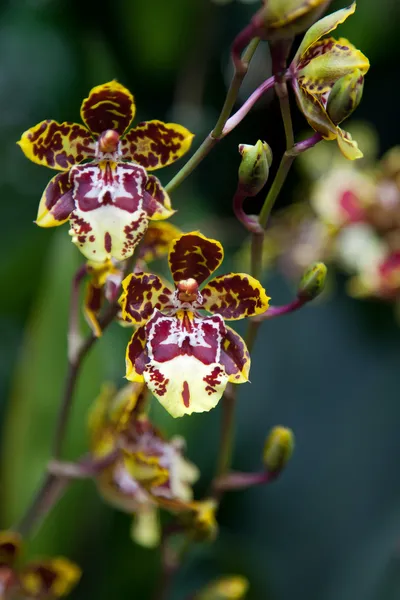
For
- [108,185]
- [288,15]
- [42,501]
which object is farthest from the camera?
[42,501]

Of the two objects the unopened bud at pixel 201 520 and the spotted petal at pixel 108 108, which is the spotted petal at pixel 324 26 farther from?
the unopened bud at pixel 201 520

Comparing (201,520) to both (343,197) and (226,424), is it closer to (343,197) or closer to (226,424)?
(226,424)

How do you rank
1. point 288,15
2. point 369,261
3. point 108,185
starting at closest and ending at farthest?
point 288,15
point 108,185
point 369,261

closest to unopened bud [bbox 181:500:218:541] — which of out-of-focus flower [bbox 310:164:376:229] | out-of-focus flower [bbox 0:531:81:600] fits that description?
out-of-focus flower [bbox 0:531:81:600]

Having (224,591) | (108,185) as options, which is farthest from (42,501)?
(108,185)

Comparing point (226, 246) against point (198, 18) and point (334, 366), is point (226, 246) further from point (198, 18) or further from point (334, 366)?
point (198, 18)

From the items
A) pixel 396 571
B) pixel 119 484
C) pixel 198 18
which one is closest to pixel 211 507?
pixel 119 484

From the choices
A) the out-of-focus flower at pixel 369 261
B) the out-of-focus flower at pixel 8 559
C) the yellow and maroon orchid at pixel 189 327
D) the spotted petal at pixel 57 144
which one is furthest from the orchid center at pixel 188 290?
the out-of-focus flower at pixel 369 261
